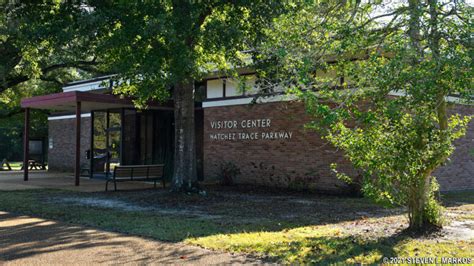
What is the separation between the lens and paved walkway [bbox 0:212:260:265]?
6.57m

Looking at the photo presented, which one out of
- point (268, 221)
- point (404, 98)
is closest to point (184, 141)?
point (268, 221)

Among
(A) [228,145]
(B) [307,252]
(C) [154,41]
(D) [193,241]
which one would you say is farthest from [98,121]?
(B) [307,252]

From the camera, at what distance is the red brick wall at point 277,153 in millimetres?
15602

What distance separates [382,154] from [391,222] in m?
2.87

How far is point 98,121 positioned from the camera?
21.2m

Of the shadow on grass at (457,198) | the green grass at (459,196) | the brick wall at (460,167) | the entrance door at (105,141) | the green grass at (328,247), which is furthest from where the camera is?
the entrance door at (105,141)

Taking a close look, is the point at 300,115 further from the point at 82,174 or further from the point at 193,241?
the point at 82,174

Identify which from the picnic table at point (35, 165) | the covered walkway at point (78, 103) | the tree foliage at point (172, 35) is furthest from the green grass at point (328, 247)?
the picnic table at point (35, 165)

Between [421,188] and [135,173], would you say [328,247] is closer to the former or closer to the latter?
[421,188]

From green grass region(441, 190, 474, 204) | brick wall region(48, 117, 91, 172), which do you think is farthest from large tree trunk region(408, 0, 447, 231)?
brick wall region(48, 117, 91, 172)

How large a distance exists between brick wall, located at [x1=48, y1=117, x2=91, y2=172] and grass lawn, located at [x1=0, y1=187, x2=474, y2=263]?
10649 millimetres

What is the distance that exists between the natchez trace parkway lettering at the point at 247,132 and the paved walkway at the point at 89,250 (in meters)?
9.26

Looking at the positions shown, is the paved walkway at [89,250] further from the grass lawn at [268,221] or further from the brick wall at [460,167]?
the brick wall at [460,167]

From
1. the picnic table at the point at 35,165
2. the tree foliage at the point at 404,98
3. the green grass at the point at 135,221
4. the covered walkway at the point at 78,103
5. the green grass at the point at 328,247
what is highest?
the covered walkway at the point at 78,103
